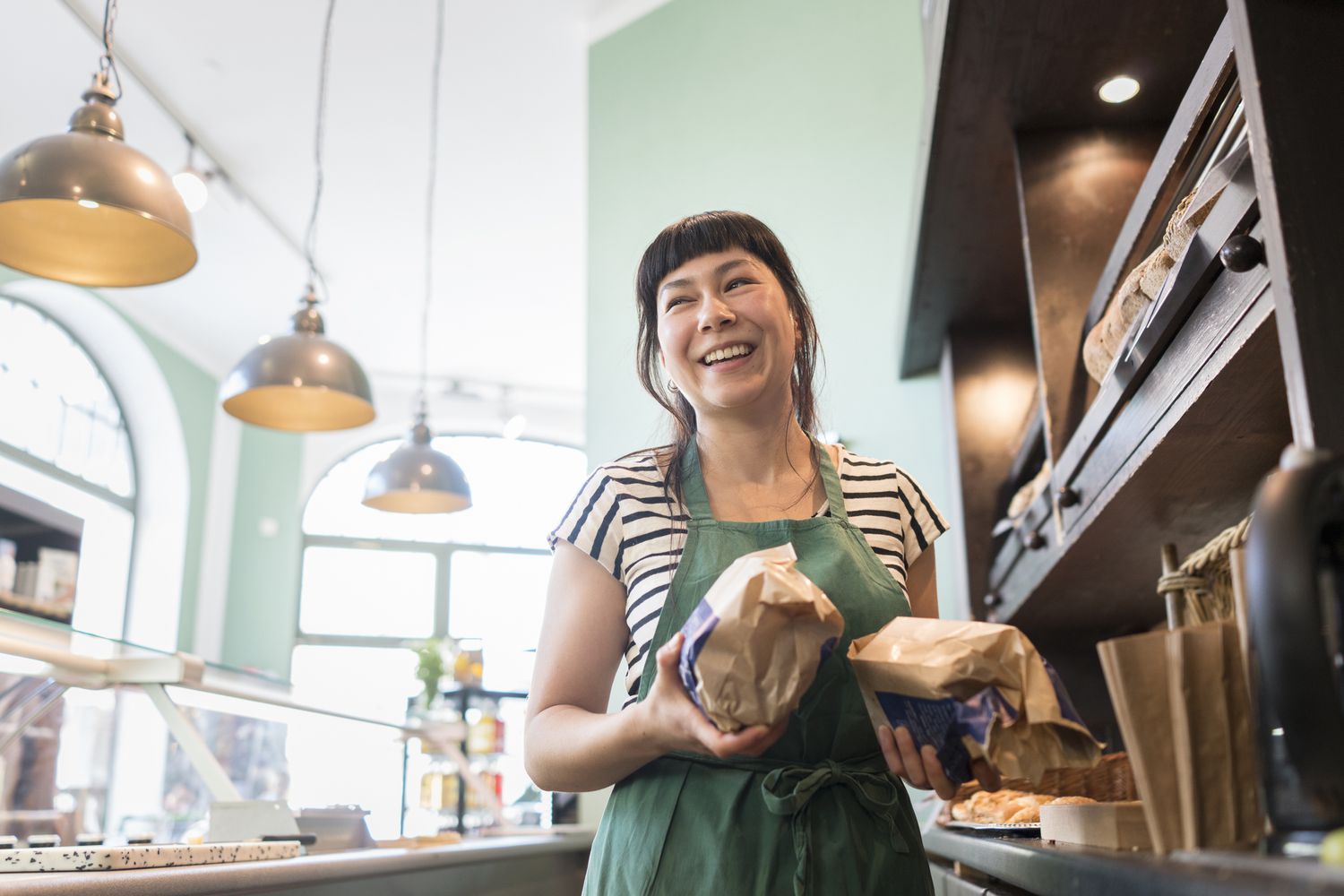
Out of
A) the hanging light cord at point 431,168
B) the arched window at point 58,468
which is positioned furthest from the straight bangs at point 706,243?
the arched window at point 58,468

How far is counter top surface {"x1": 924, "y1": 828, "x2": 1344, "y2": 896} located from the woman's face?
0.59 metres

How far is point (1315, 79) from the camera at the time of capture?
101cm

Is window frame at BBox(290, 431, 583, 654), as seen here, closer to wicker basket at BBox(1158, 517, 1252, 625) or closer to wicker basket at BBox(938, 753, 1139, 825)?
wicker basket at BBox(938, 753, 1139, 825)

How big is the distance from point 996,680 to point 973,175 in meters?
1.73

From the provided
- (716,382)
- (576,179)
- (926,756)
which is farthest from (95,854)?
(576,179)

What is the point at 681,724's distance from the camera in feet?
3.29

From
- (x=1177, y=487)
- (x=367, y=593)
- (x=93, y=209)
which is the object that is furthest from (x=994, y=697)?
(x=367, y=593)

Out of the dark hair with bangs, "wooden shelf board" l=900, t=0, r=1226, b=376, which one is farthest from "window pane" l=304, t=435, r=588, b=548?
the dark hair with bangs

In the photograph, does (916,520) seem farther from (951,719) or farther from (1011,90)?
(1011,90)

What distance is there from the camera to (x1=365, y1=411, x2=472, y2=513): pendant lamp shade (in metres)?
4.21

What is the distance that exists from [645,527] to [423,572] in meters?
9.09

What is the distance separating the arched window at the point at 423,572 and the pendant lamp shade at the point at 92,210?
673 cm

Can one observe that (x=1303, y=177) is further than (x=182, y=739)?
No

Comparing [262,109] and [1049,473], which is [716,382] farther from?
[262,109]
